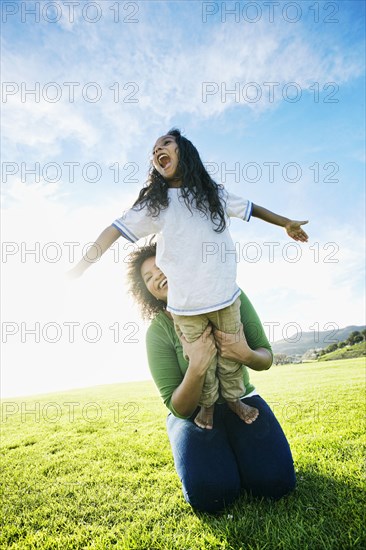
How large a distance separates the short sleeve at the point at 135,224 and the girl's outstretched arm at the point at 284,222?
110 centimetres

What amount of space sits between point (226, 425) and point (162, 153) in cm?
287

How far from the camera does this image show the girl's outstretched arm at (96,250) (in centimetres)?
307

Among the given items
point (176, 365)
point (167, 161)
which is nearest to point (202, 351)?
point (176, 365)

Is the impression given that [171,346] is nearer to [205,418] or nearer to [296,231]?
[205,418]

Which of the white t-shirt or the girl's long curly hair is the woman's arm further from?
the girl's long curly hair

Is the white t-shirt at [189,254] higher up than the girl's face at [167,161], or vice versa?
the girl's face at [167,161]

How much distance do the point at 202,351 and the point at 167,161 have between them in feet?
6.28

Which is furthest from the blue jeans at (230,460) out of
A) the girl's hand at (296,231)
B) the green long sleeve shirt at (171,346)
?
the girl's hand at (296,231)

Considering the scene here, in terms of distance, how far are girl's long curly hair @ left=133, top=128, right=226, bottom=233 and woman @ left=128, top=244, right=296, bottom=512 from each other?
2.92 feet

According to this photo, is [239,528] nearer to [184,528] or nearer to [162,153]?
[184,528]

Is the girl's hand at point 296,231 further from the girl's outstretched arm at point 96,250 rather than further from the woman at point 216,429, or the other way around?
the girl's outstretched arm at point 96,250

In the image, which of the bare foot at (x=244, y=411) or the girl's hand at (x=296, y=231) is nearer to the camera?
the bare foot at (x=244, y=411)

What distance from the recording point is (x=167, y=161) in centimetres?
356

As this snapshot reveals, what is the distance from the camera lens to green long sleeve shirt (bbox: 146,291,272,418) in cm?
365
